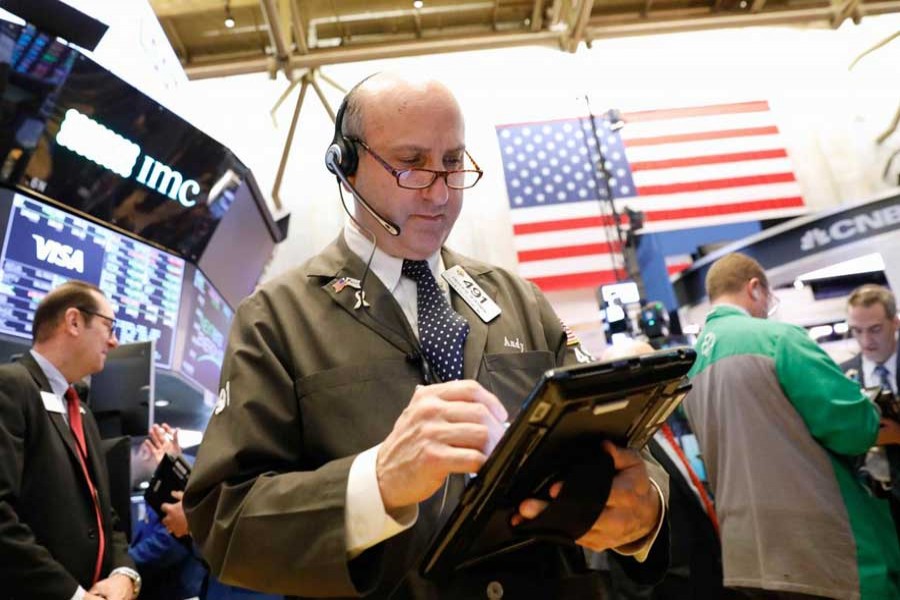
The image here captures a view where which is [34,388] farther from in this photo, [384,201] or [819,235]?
[819,235]

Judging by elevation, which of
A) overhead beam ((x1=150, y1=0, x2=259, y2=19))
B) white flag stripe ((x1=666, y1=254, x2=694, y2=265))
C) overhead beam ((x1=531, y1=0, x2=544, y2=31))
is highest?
overhead beam ((x1=150, y1=0, x2=259, y2=19))

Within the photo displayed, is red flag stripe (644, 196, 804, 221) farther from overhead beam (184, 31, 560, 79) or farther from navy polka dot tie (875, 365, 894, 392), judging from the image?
navy polka dot tie (875, 365, 894, 392)

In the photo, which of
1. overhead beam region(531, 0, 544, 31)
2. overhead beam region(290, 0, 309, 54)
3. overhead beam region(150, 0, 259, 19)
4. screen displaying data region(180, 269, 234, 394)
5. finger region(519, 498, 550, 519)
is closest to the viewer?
finger region(519, 498, 550, 519)

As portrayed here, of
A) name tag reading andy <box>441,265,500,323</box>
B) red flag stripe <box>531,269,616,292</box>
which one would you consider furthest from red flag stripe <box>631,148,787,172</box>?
name tag reading andy <box>441,265,500,323</box>

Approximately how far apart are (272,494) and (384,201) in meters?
0.61

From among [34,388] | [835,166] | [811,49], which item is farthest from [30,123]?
[811,49]

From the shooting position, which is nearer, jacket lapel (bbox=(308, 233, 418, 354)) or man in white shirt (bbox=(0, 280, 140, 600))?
jacket lapel (bbox=(308, 233, 418, 354))

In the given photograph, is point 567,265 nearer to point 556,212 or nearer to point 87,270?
point 556,212

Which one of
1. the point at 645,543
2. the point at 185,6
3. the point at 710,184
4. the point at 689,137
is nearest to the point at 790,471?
the point at 645,543

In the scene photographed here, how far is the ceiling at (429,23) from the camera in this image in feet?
27.6

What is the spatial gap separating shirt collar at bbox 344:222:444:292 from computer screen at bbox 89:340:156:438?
8.47 ft

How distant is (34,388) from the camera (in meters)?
2.41

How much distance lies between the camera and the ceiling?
8414 mm

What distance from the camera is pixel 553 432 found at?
807 mm
